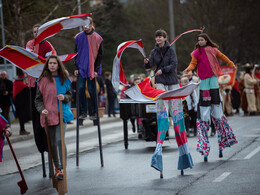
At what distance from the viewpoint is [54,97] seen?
809 centimetres

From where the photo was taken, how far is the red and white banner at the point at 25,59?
8.74m

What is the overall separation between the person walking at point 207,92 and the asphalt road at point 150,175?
0.38 meters

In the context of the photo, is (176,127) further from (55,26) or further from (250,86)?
(250,86)

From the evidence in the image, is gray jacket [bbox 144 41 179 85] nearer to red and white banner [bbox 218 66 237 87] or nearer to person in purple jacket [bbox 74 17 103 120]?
person in purple jacket [bbox 74 17 103 120]

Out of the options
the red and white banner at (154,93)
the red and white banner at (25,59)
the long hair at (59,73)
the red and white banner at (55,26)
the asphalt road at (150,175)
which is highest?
the red and white banner at (55,26)

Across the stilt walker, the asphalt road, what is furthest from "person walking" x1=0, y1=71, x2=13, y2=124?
the stilt walker

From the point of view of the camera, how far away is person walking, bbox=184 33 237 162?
997 cm

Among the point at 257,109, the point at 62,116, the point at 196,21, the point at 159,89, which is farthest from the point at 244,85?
the point at 62,116

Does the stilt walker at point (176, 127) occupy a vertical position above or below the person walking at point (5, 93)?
below

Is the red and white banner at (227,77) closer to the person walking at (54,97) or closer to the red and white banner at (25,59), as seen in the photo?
the red and white banner at (25,59)

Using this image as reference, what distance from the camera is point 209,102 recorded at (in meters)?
10.1

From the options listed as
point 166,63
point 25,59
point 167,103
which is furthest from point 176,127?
point 25,59

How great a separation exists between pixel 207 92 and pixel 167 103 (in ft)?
5.02

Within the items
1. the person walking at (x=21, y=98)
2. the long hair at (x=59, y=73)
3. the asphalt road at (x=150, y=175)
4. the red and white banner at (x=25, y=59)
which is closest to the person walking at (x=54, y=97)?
the long hair at (x=59, y=73)
